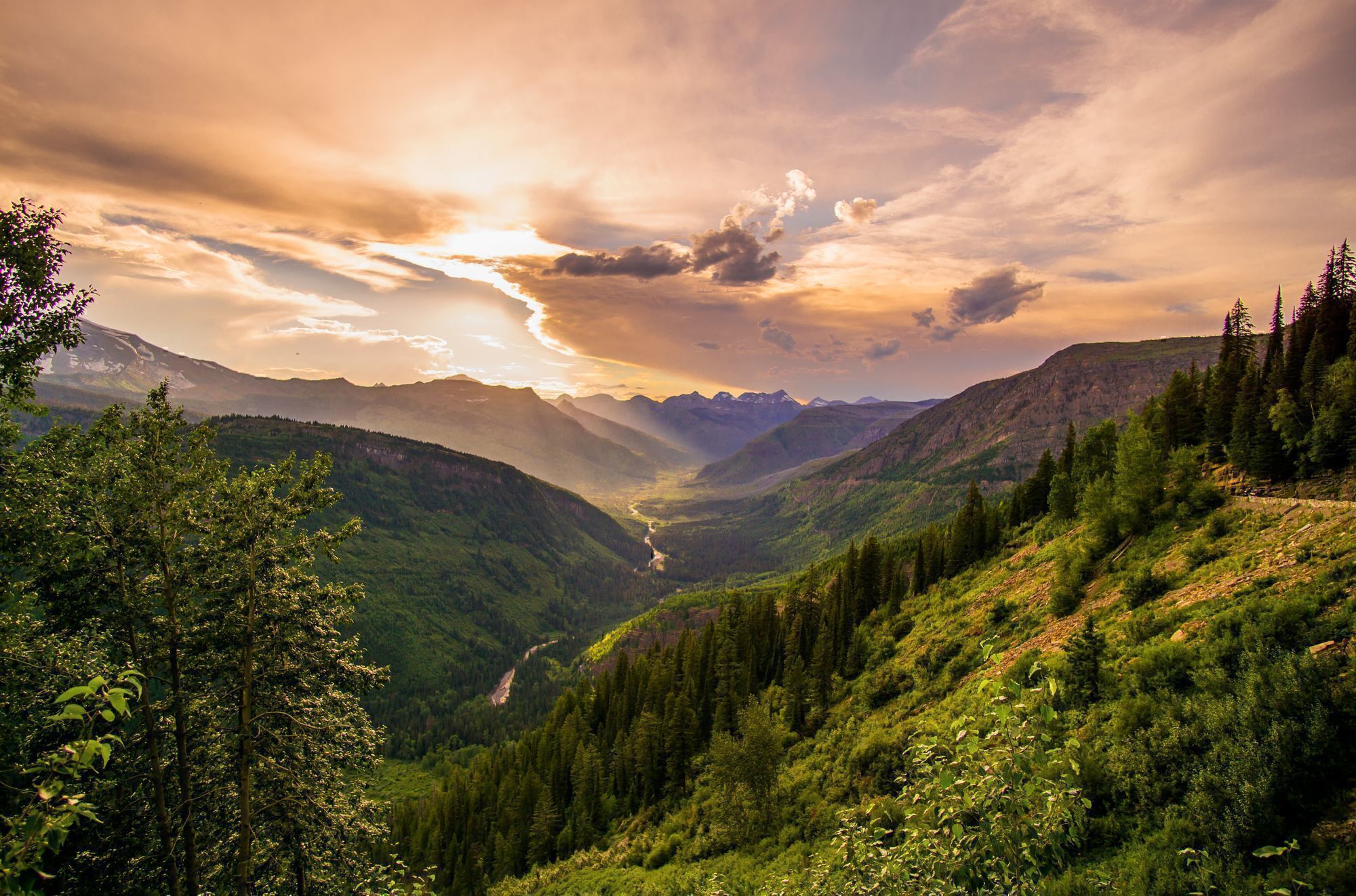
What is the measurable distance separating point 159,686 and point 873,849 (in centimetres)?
1826

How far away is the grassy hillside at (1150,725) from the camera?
13461mm

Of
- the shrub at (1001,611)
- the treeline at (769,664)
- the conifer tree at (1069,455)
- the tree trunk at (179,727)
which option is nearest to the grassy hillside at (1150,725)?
the shrub at (1001,611)

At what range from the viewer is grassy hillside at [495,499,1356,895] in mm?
13461

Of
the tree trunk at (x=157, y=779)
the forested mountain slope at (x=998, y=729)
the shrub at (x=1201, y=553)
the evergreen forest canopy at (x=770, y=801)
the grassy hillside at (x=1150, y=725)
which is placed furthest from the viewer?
the shrub at (x=1201, y=553)

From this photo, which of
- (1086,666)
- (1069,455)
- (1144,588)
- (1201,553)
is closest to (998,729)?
(1086,666)

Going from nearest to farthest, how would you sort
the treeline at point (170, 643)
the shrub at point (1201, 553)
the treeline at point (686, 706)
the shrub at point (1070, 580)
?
the treeline at point (170, 643)
the shrub at point (1201, 553)
the shrub at point (1070, 580)
the treeline at point (686, 706)

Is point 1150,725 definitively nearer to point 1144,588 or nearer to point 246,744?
point 1144,588

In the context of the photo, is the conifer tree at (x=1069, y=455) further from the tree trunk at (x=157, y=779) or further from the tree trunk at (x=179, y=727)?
the tree trunk at (x=157, y=779)

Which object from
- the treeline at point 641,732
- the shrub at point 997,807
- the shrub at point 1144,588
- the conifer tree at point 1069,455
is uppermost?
the conifer tree at point 1069,455

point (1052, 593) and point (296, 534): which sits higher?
point (296, 534)

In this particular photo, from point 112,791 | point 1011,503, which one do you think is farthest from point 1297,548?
point 1011,503

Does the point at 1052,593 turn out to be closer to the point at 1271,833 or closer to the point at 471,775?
the point at 1271,833

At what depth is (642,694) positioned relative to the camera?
267 feet

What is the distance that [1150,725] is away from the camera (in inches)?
760
